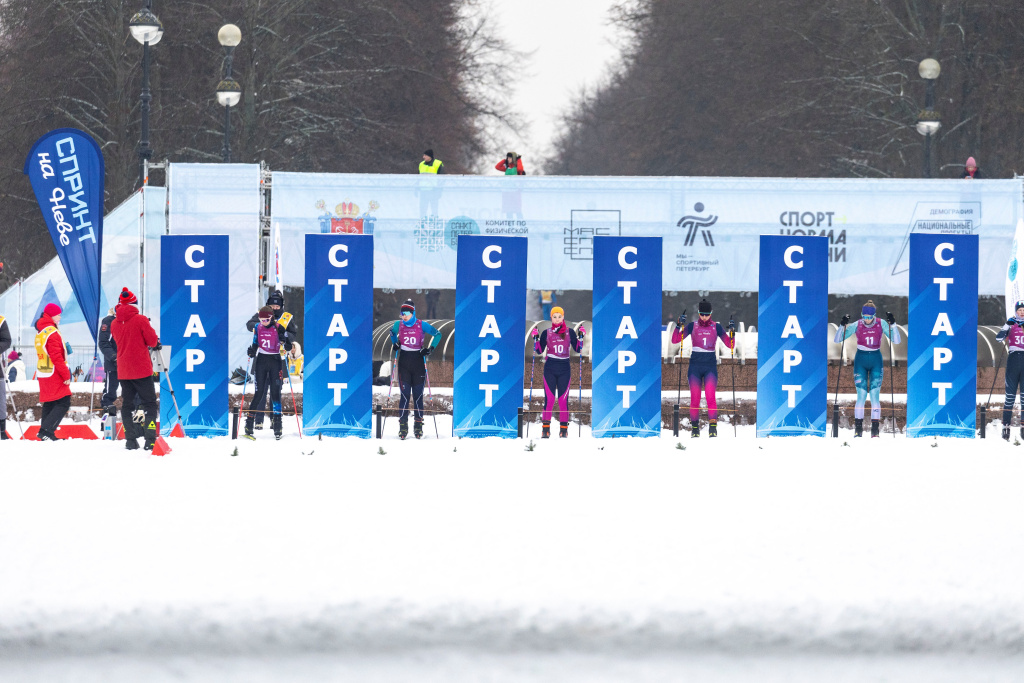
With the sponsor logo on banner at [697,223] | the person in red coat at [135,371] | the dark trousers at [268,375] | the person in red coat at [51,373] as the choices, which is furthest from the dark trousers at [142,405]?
the sponsor logo on banner at [697,223]

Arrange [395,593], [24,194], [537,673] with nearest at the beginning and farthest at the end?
1. [537,673]
2. [395,593]
3. [24,194]

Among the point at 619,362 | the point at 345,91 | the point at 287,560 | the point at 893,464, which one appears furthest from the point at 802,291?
the point at 345,91

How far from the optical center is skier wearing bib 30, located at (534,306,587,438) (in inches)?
595

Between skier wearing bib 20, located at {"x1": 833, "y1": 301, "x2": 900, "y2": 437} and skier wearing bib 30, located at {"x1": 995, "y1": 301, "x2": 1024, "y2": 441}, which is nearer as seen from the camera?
skier wearing bib 30, located at {"x1": 995, "y1": 301, "x2": 1024, "y2": 441}

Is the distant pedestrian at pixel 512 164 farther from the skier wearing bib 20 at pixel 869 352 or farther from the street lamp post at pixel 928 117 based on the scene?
the skier wearing bib 20 at pixel 869 352

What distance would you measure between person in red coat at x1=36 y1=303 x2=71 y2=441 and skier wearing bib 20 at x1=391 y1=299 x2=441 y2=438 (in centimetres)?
365

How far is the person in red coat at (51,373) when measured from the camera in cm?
1395

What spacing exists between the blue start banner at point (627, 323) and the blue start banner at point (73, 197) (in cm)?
554

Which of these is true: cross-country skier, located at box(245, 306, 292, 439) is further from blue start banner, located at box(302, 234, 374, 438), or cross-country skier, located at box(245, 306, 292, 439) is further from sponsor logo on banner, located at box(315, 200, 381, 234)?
sponsor logo on banner, located at box(315, 200, 381, 234)

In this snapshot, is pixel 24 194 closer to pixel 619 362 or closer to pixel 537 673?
pixel 619 362

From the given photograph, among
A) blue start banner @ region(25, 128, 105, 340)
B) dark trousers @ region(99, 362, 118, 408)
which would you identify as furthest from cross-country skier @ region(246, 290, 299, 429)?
blue start banner @ region(25, 128, 105, 340)

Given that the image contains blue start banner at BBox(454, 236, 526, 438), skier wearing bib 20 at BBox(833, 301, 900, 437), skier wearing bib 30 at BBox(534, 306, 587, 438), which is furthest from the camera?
skier wearing bib 20 at BBox(833, 301, 900, 437)

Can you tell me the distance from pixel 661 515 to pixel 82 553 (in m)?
3.75

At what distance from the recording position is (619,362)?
47.4 ft
